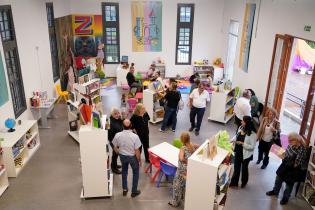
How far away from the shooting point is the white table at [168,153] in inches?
221

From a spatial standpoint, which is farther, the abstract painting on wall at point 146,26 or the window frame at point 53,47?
the abstract painting on wall at point 146,26

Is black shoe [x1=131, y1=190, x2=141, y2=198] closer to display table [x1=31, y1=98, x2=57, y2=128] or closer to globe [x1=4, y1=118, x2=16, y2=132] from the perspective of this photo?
globe [x1=4, y1=118, x2=16, y2=132]

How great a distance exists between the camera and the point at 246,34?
995cm

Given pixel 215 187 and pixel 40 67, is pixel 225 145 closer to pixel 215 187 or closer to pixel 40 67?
pixel 215 187

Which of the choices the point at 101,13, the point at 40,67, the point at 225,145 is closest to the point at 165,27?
the point at 101,13

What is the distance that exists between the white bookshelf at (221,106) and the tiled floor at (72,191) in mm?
2484

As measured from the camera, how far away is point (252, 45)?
9.45 metres

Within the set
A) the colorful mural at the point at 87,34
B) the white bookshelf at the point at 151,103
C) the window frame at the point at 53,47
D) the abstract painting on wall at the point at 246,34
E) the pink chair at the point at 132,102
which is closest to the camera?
the white bookshelf at the point at 151,103

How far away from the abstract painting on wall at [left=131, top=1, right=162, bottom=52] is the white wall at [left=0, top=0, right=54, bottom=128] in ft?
15.3

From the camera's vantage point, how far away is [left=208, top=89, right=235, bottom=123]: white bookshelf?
8930mm

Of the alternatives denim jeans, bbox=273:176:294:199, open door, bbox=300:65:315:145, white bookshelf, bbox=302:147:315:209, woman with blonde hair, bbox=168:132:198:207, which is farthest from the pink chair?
white bookshelf, bbox=302:147:315:209

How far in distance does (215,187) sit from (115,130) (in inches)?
91.5

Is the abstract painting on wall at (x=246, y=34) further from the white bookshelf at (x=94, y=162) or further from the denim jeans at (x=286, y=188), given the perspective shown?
the white bookshelf at (x=94, y=162)

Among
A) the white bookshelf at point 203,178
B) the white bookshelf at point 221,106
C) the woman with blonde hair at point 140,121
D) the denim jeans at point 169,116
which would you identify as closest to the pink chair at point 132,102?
the denim jeans at point 169,116
